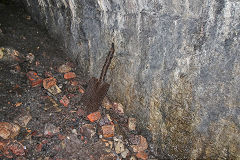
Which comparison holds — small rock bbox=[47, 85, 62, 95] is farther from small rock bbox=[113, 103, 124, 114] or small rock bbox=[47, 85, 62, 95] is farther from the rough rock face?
small rock bbox=[113, 103, 124, 114]

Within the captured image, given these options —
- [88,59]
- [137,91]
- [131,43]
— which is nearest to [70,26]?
[88,59]

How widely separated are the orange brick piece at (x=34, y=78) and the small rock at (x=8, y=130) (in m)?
0.70

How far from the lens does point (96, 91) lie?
2621 mm

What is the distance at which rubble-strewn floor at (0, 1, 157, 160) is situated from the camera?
2.28 m

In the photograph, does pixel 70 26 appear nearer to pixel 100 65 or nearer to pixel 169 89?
pixel 100 65

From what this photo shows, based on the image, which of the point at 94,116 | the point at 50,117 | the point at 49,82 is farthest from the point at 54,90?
the point at 94,116

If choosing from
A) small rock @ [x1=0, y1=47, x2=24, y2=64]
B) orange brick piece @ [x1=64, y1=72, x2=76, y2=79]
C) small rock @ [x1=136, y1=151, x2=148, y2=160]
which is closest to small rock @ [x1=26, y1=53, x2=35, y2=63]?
small rock @ [x1=0, y1=47, x2=24, y2=64]

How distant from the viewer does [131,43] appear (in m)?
2.28

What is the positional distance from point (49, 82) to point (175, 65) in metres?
1.85

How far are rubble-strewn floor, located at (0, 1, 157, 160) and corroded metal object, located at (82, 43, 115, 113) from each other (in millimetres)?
122

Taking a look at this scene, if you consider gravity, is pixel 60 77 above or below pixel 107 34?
below

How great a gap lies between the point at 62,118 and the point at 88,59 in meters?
0.97

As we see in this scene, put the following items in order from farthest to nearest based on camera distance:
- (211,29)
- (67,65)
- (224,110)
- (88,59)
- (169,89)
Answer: (67,65) → (88,59) → (169,89) → (224,110) → (211,29)

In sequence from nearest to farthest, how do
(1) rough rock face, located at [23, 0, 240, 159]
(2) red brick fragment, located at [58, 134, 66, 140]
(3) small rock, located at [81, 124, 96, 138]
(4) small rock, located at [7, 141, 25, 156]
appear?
(1) rough rock face, located at [23, 0, 240, 159] < (4) small rock, located at [7, 141, 25, 156] < (2) red brick fragment, located at [58, 134, 66, 140] < (3) small rock, located at [81, 124, 96, 138]
